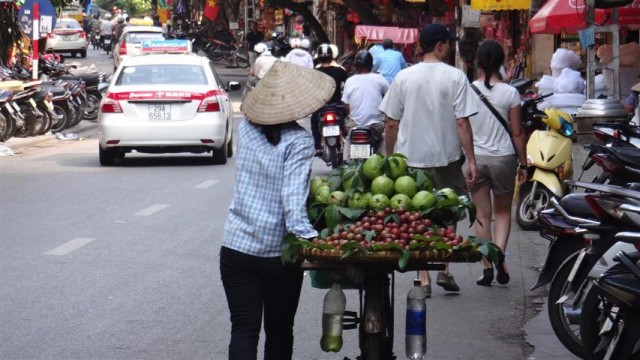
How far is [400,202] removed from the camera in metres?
6.04

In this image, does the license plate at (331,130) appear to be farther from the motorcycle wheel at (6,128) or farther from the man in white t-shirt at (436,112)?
the man in white t-shirt at (436,112)

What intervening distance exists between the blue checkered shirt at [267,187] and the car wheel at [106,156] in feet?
44.5

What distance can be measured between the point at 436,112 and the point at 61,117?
17.8m

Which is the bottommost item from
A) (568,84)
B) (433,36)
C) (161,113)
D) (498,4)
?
(161,113)

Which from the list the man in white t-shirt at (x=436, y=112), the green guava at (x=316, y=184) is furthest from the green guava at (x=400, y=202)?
the man in white t-shirt at (x=436, y=112)

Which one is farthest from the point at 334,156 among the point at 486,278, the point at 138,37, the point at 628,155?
the point at 138,37

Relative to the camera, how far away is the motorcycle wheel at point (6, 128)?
21625mm

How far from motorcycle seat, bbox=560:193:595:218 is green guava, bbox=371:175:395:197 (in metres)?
1.32

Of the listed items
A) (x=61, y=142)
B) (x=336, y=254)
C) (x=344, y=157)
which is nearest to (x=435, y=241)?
(x=336, y=254)

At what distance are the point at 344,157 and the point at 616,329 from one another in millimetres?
10075

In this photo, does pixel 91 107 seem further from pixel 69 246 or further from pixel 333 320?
pixel 333 320

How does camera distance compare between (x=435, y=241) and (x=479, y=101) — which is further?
(x=479, y=101)

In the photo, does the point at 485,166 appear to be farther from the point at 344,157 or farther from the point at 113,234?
the point at 344,157

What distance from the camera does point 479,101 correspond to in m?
9.59
